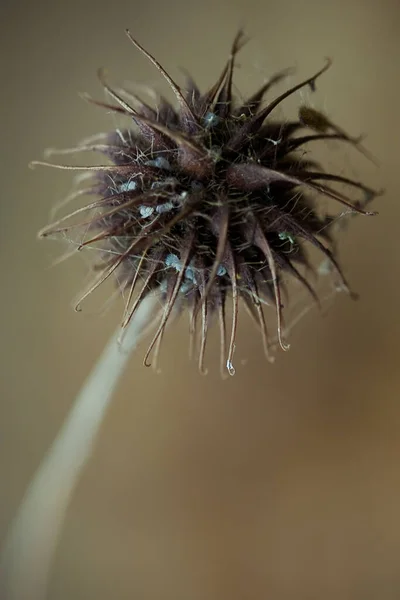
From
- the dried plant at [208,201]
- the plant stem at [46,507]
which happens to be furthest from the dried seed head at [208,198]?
the plant stem at [46,507]

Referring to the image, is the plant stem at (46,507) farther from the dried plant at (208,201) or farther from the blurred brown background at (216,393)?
the dried plant at (208,201)

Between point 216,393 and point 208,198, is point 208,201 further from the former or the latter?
point 216,393

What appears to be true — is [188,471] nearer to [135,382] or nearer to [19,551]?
[135,382]

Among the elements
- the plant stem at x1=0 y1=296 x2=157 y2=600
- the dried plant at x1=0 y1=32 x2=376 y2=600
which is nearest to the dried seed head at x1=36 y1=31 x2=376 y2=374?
the dried plant at x1=0 y1=32 x2=376 y2=600

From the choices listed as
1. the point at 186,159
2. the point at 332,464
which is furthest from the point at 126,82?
the point at 332,464

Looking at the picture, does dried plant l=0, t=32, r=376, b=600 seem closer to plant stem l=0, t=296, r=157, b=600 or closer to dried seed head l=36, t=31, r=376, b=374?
dried seed head l=36, t=31, r=376, b=374

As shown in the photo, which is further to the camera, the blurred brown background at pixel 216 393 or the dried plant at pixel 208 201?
the blurred brown background at pixel 216 393
